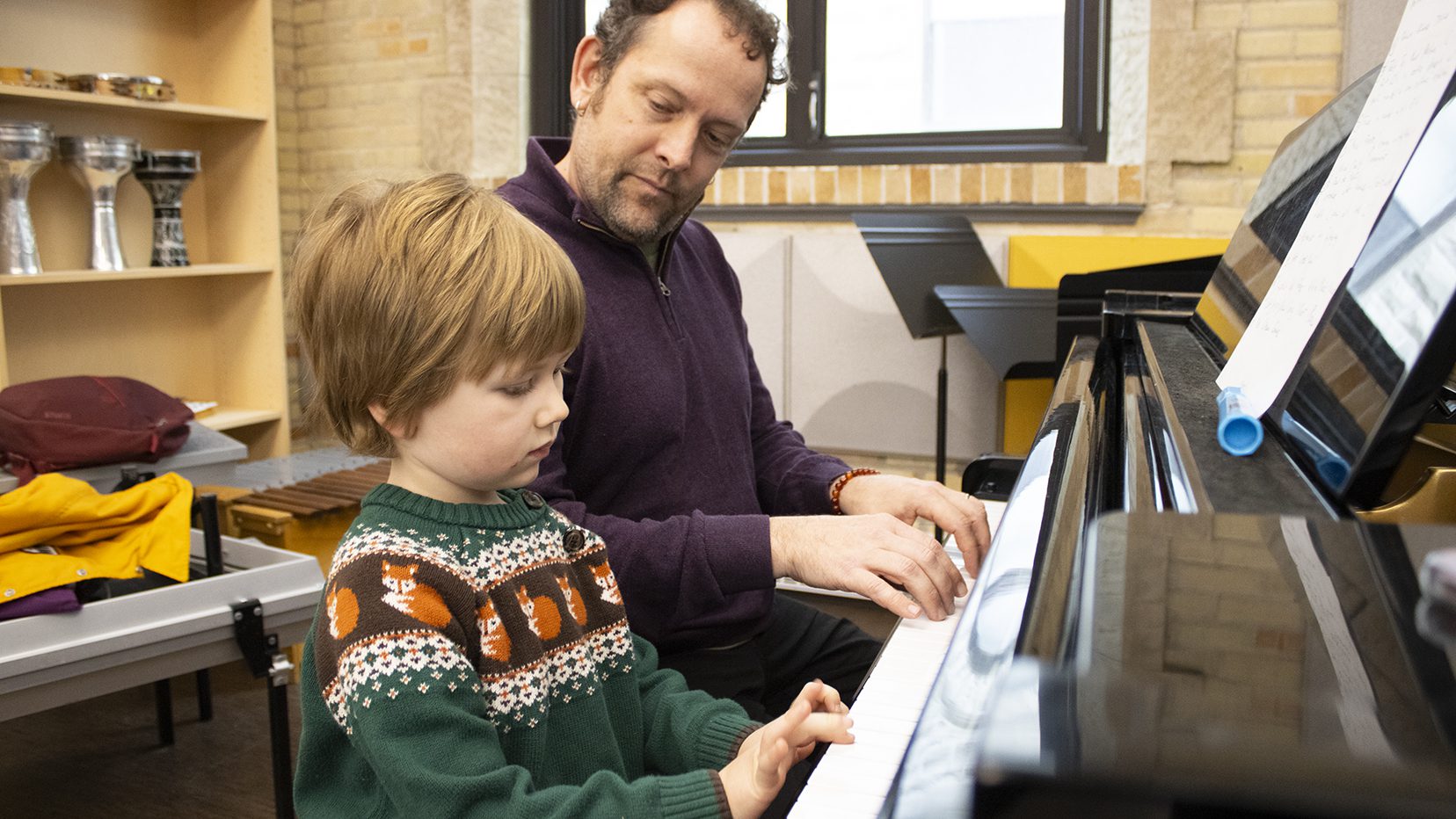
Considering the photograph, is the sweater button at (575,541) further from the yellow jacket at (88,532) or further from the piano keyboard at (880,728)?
the yellow jacket at (88,532)

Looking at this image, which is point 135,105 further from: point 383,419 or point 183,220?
point 383,419

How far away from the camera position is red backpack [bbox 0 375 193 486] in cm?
263

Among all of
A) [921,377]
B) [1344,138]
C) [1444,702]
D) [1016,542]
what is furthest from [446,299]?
[921,377]

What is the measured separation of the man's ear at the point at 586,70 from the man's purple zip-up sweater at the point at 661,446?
0.29ft

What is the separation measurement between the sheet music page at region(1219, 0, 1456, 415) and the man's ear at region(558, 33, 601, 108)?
886mm

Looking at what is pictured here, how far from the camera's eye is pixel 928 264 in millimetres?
3053

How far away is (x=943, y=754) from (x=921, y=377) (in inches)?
123

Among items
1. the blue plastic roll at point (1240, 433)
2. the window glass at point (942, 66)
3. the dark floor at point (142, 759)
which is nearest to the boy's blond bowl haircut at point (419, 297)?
the blue plastic roll at point (1240, 433)

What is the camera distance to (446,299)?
92 centimetres

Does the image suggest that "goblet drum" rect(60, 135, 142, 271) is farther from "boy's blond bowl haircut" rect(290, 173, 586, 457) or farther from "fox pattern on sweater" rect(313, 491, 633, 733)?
"fox pattern on sweater" rect(313, 491, 633, 733)

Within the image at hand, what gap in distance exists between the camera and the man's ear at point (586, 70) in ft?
5.09

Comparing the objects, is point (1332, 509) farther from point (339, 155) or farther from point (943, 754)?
point (339, 155)

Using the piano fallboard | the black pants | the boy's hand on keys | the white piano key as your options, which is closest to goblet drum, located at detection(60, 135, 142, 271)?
the black pants

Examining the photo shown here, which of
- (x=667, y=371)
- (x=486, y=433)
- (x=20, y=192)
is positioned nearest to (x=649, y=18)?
(x=667, y=371)
